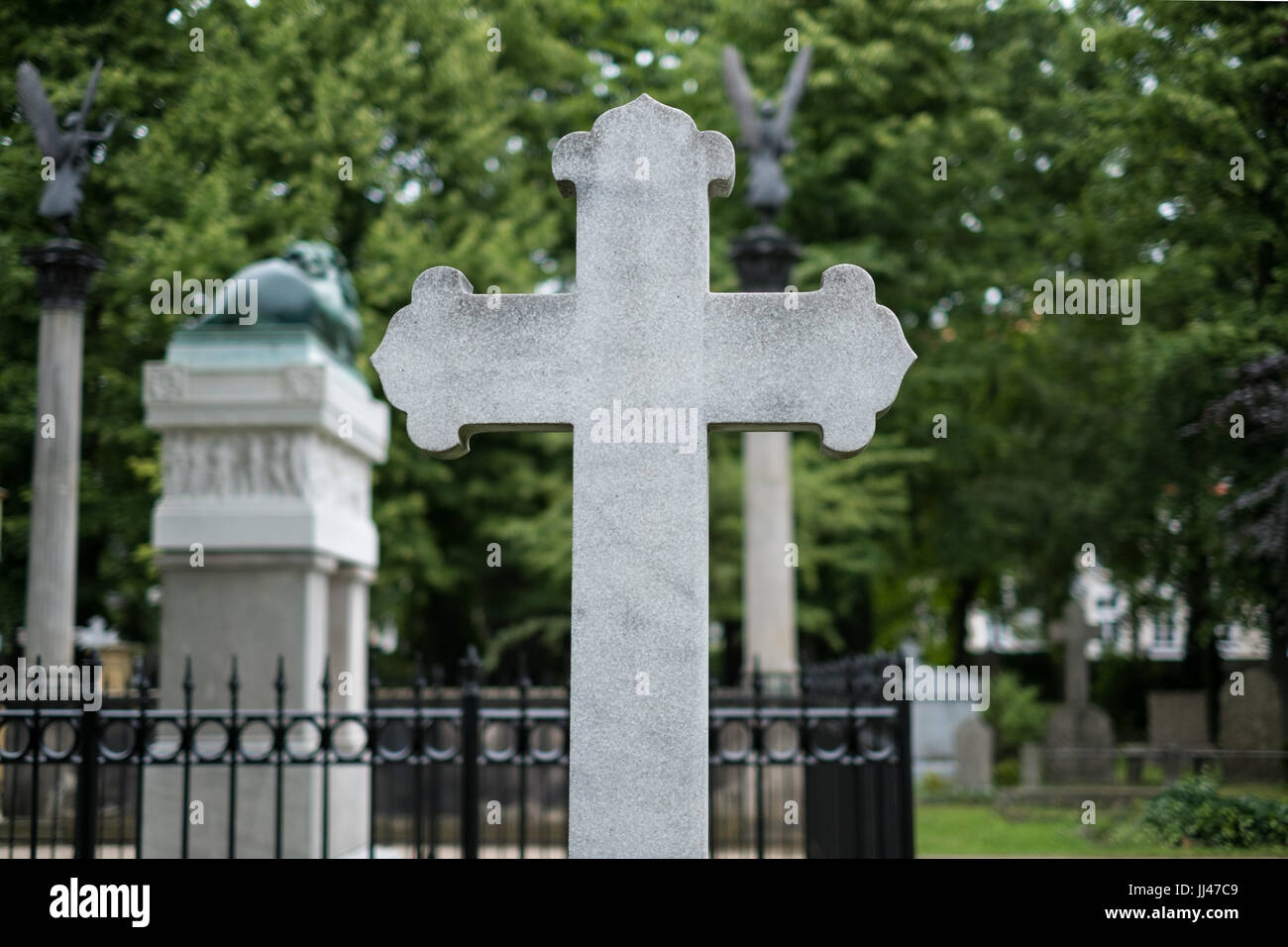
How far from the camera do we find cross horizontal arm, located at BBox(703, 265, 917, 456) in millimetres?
4078

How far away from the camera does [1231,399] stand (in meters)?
13.7

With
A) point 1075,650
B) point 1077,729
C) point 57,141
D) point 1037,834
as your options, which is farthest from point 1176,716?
point 57,141

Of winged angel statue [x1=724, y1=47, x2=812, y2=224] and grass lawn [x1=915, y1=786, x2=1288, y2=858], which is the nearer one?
grass lawn [x1=915, y1=786, x2=1288, y2=858]

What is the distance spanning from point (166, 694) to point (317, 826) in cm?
121

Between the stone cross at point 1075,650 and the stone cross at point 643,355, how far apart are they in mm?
18492

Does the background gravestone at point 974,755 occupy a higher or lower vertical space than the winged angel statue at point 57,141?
lower

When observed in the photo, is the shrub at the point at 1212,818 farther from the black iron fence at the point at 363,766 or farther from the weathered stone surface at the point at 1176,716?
the weathered stone surface at the point at 1176,716

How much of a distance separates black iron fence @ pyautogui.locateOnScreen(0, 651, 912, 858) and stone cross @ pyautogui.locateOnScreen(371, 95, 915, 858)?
216 cm

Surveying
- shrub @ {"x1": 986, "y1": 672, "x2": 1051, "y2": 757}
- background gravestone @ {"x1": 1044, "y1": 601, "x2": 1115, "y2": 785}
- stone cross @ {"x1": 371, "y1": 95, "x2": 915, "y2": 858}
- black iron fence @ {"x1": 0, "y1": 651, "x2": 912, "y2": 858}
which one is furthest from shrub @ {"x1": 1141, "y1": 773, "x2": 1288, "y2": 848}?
stone cross @ {"x1": 371, "y1": 95, "x2": 915, "y2": 858}

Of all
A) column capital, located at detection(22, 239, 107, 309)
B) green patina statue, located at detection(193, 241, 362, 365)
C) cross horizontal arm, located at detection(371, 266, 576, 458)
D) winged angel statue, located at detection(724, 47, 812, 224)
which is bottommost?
cross horizontal arm, located at detection(371, 266, 576, 458)

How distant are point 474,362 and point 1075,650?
19376mm

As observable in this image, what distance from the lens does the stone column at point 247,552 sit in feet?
25.8

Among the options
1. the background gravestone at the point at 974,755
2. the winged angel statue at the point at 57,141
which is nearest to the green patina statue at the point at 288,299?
the winged angel statue at the point at 57,141

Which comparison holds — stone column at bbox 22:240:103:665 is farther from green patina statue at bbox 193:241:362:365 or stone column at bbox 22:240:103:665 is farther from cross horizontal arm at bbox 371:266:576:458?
cross horizontal arm at bbox 371:266:576:458
